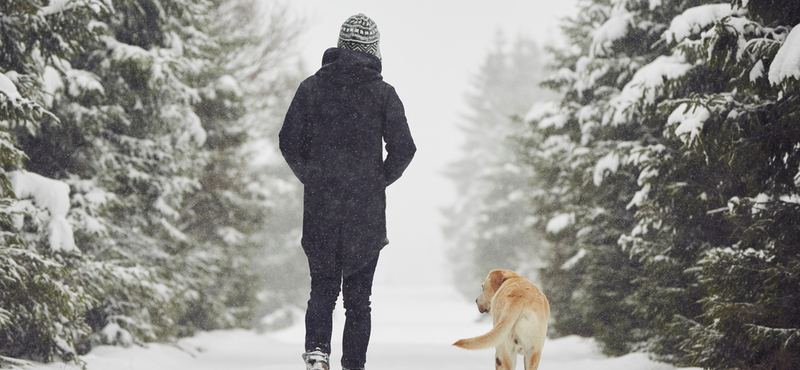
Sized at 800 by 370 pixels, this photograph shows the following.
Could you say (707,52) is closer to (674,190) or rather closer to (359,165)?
(674,190)

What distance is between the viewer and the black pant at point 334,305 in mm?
3672

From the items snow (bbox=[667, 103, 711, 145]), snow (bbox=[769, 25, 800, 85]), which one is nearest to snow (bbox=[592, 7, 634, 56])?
snow (bbox=[667, 103, 711, 145])

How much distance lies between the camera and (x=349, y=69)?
149 inches

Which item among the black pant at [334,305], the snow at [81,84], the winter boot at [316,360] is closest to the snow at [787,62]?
the black pant at [334,305]

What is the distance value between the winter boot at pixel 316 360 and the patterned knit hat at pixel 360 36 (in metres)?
1.90

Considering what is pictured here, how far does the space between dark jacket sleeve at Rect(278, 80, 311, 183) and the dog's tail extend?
1.48 meters

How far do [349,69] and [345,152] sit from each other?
532mm

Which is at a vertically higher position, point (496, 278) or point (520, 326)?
point (496, 278)

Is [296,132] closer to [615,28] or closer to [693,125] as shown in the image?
[693,125]

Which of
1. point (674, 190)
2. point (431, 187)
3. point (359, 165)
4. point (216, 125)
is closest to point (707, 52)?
point (674, 190)

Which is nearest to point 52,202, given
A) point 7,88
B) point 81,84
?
point 7,88

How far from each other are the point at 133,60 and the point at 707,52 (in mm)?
6257

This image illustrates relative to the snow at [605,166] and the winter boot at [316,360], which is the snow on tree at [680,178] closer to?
the snow at [605,166]

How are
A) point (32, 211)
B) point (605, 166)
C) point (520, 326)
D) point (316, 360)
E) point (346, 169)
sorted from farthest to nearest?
point (605, 166)
point (32, 211)
point (520, 326)
point (346, 169)
point (316, 360)
